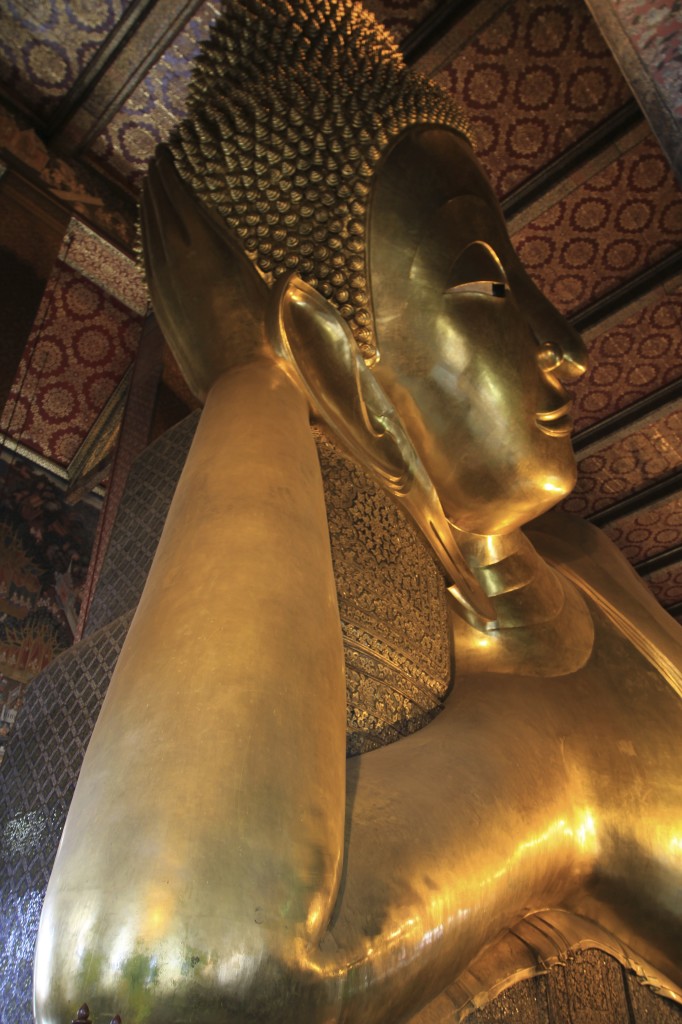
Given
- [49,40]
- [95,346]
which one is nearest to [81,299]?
[95,346]

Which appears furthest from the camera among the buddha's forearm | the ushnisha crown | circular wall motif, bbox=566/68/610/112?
circular wall motif, bbox=566/68/610/112

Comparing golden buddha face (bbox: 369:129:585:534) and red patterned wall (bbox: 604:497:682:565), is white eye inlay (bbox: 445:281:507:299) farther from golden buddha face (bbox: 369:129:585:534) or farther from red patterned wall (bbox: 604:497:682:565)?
red patterned wall (bbox: 604:497:682:565)

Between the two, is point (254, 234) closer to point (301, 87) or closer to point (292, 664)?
point (301, 87)

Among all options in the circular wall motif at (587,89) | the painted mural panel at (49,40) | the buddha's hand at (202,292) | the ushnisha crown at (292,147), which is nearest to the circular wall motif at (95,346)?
the painted mural panel at (49,40)

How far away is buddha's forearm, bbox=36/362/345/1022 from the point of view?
1.66ft

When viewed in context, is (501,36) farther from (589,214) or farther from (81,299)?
(81,299)

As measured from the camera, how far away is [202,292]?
1.14 m

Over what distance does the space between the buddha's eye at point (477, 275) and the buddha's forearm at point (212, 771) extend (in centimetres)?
60

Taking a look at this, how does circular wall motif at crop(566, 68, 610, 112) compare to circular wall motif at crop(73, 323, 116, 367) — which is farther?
circular wall motif at crop(73, 323, 116, 367)

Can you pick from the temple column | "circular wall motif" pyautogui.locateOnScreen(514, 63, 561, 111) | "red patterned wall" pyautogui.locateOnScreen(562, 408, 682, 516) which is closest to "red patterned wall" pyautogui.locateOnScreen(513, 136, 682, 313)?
"circular wall motif" pyautogui.locateOnScreen(514, 63, 561, 111)

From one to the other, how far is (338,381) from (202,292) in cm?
24

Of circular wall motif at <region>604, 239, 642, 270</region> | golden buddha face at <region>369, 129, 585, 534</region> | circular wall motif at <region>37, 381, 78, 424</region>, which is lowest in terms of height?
circular wall motif at <region>37, 381, 78, 424</region>

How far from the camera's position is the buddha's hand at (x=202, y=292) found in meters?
1.11

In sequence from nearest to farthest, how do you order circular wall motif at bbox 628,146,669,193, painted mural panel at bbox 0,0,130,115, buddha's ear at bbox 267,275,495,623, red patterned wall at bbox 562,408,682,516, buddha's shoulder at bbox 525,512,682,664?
buddha's ear at bbox 267,275,495,623 → buddha's shoulder at bbox 525,512,682,664 → painted mural panel at bbox 0,0,130,115 → circular wall motif at bbox 628,146,669,193 → red patterned wall at bbox 562,408,682,516
